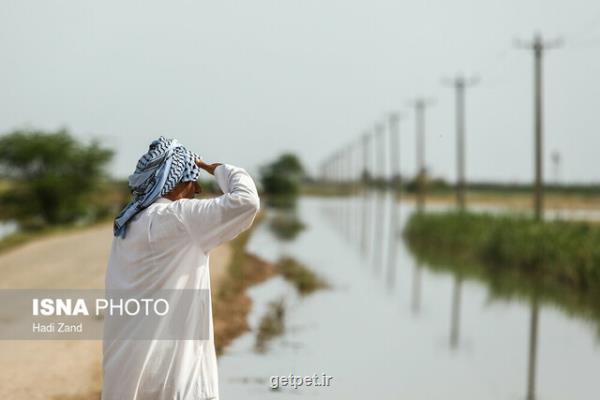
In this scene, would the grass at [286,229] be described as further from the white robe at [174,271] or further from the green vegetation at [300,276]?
the white robe at [174,271]

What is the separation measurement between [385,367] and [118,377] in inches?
293

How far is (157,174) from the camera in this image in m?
4.36

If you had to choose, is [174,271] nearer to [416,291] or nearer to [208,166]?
[208,166]

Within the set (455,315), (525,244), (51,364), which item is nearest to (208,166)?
(51,364)

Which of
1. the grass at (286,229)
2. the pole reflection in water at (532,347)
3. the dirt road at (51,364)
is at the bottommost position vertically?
the grass at (286,229)

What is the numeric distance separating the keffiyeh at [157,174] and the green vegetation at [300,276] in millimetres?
15346

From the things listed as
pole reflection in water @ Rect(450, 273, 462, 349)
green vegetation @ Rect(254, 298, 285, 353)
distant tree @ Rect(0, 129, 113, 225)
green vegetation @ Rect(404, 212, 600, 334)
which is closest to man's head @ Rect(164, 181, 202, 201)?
green vegetation @ Rect(254, 298, 285, 353)

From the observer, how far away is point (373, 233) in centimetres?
4825

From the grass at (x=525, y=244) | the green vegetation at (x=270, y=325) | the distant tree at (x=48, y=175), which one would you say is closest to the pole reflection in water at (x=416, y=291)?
the grass at (x=525, y=244)

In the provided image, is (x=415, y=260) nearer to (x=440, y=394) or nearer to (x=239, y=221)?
(x=440, y=394)

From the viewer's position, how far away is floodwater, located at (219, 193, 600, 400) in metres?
10.2

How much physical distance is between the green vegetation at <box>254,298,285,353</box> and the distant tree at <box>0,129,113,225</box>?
130ft

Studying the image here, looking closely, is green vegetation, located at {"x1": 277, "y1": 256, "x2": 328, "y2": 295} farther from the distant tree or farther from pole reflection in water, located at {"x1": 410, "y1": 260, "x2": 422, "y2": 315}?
the distant tree

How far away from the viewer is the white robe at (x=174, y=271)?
421 cm
